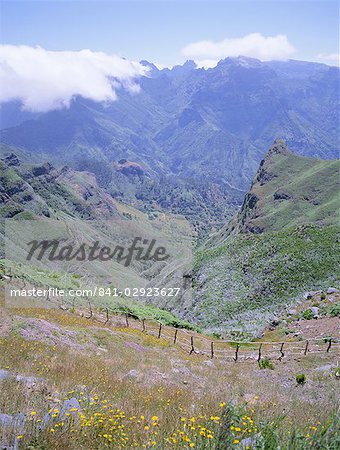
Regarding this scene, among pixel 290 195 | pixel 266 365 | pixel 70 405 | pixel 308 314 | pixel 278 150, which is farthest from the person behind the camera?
pixel 278 150

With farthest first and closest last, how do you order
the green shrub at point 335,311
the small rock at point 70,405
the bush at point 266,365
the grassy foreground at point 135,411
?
the green shrub at point 335,311 → the bush at point 266,365 → the small rock at point 70,405 → the grassy foreground at point 135,411

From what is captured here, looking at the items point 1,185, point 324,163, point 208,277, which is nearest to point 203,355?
point 208,277

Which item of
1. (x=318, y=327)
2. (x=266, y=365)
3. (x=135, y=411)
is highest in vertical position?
(x=135, y=411)

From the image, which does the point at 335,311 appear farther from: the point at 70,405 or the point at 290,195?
the point at 290,195

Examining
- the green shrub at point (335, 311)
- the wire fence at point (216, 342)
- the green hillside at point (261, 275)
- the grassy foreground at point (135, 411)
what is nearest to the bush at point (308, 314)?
the green shrub at point (335, 311)

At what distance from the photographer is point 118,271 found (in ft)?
571

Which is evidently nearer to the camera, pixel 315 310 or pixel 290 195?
pixel 315 310

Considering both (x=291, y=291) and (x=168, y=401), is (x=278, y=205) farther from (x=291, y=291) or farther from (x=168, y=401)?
(x=168, y=401)

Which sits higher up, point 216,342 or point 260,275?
point 260,275

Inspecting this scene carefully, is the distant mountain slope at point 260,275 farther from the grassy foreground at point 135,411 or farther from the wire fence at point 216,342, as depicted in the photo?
the grassy foreground at point 135,411

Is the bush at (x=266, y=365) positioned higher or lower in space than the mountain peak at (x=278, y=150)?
lower

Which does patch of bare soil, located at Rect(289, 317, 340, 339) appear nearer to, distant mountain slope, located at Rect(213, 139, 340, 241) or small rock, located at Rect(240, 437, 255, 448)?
small rock, located at Rect(240, 437, 255, 448)

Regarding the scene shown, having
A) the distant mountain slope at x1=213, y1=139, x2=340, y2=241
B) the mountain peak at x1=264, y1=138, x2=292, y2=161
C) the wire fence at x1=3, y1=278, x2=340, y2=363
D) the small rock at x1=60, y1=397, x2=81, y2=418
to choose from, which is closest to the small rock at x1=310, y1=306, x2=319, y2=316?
the wire fence at x1=3, y1=278, x2=340, y2=363

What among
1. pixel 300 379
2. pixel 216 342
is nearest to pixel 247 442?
pixel 300 379
